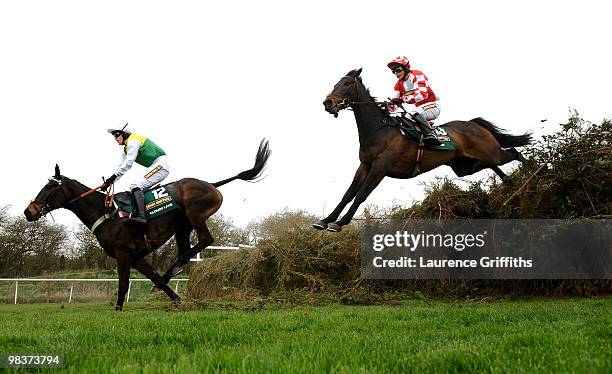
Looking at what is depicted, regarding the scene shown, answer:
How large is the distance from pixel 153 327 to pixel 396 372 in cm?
305

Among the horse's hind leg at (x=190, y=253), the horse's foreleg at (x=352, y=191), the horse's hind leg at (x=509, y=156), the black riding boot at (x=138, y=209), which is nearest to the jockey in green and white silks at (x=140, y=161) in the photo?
the black riding boot at (x=138, y=209)

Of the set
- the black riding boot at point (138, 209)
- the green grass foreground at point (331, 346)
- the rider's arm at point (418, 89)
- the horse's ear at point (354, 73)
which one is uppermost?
the horse's ear at point (354, 73)

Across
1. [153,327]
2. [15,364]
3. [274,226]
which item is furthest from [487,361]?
[274,226]

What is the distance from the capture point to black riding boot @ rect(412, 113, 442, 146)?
769cm

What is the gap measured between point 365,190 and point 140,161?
4.86 meters

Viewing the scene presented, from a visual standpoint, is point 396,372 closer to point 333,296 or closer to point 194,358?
point 194,358

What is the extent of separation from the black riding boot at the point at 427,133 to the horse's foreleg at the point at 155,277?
5420 millimetres

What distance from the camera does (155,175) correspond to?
32.5 ft

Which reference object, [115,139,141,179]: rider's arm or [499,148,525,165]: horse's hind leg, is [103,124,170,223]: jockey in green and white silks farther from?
[499,148,525,165]: horse's hind leg

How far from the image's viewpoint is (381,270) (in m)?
11.3

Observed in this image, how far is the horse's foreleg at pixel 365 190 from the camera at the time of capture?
7.04 m

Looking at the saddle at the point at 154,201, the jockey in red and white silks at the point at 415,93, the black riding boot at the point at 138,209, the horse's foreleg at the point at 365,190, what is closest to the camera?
the horse's foreleg at the point at 365,190

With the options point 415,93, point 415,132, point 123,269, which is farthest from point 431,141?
point 123,269

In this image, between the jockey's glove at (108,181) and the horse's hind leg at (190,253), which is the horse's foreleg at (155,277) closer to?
the horse's hind leg at (190,253)
